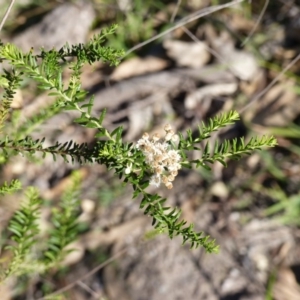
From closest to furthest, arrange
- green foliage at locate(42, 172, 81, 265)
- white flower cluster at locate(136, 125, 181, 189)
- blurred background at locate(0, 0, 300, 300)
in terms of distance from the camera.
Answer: white flower cluster at locate(136, 125, 181, 189) < green foliage at locate(42, 172, 81, 265) < blurred background at locate(0, 0, 300, 300)

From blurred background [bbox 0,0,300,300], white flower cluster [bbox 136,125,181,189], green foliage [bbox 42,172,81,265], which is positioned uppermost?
white flower cluster [bbox 136,125,181,189]

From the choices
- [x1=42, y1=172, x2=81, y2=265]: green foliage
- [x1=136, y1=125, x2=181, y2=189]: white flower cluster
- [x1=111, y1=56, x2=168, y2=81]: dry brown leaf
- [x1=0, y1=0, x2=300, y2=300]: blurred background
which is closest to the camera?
[x1=136, y1=125, x2=181, y2=189]: white flower cluster

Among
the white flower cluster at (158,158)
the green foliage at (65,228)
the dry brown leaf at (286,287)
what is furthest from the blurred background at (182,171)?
the white flower cluster at (158,158)

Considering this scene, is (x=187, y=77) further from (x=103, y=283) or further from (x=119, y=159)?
(x=119, y=159)

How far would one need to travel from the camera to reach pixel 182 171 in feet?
11.0

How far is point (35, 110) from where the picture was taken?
3.15m

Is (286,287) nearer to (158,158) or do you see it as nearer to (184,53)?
(184,53)

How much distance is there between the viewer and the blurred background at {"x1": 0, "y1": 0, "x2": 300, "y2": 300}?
3.05 metres

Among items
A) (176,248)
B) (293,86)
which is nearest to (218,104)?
(293,86)

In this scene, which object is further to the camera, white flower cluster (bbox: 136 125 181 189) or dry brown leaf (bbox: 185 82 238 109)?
dry brown leaf (bbox: 185 82 238 109)

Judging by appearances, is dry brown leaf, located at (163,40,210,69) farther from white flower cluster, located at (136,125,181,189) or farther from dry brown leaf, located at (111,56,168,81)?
white flower cluster, located at (136,125,181,189)

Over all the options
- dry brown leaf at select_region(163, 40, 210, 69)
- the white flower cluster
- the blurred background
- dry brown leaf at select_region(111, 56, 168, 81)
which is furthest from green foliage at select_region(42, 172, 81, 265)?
dry brown leaf at select_region(163, 40, 210, 69)

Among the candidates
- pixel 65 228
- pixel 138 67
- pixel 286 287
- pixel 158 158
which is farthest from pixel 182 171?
pixel 158 158

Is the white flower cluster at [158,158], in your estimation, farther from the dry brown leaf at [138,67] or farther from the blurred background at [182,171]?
the dry brown leaf at [138,67]
